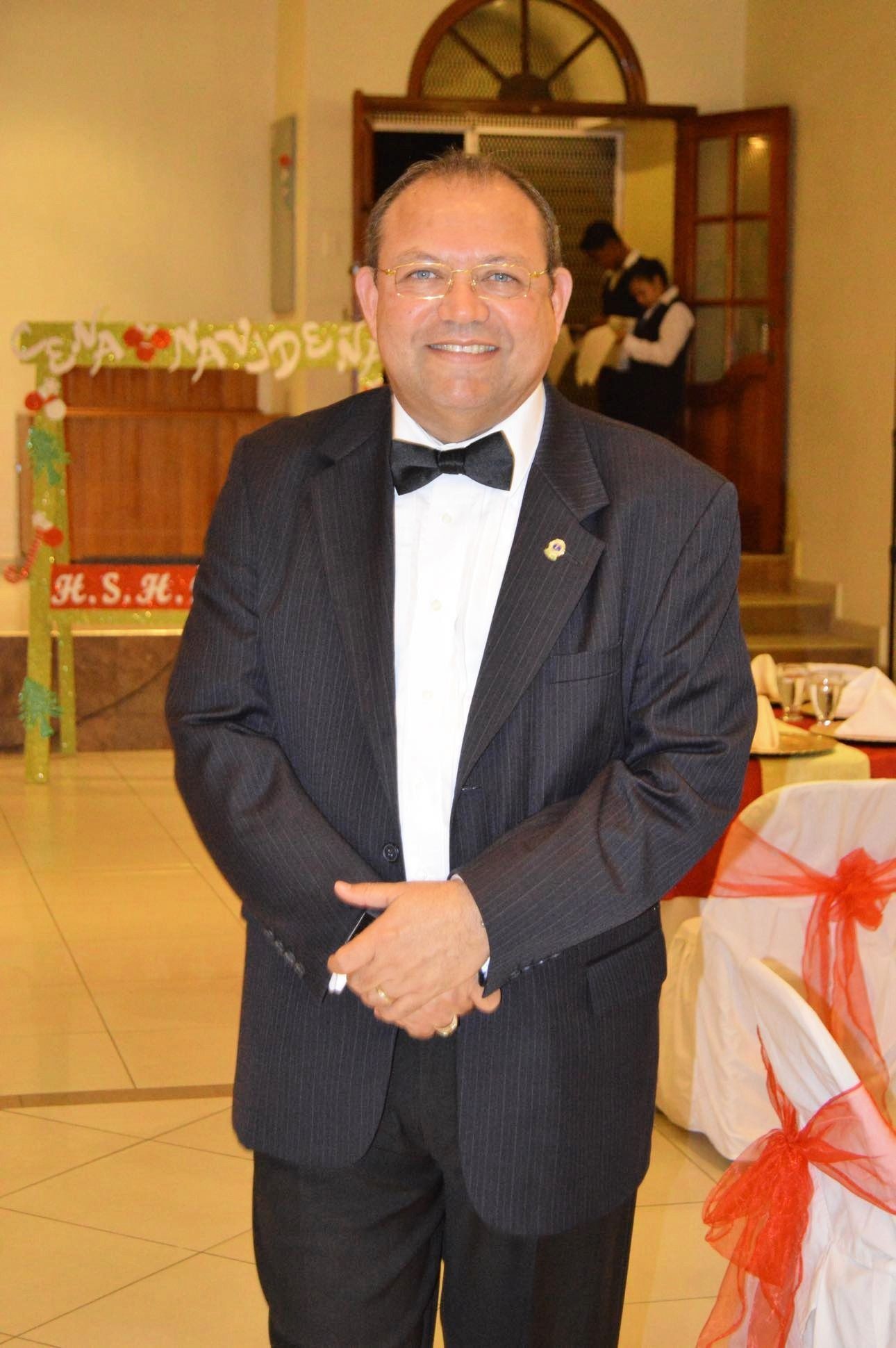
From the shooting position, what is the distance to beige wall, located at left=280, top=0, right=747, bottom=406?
897 cm

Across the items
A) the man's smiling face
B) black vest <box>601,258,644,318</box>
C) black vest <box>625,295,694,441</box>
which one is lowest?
the man's smiling face

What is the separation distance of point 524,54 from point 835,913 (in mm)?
7721

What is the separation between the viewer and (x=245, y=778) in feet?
5.06

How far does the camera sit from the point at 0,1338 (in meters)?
2.56

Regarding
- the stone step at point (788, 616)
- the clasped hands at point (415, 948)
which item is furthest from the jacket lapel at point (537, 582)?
the stone step at point (788, 616)

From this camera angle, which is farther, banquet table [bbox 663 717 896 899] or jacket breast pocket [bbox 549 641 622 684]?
banquet table [bbox 663 717 896 899]

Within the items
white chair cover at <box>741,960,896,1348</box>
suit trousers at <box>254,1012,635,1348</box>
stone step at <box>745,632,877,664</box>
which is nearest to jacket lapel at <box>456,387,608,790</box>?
suit trousers at <box>254,1012,635,1348</box>

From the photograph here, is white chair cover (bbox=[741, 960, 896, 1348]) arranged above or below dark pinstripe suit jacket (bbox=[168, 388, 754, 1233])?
below

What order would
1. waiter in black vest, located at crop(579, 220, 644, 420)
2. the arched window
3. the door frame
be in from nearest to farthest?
waiter in black vest, located at crop(579, 220, 644, 420)
the door frame
the arched window

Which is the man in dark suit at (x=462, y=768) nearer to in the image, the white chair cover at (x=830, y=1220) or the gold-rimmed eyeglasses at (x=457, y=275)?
the gold-rimmed eyeglasses at (x=457, y=275)

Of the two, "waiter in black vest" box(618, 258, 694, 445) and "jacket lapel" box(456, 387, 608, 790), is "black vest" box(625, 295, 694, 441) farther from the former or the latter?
"jacket lapel" box(456, 387, 608, 790)

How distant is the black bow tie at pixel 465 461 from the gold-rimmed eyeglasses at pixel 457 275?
14cm

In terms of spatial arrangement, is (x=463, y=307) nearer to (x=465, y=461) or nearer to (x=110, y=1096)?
(x=465, y=461)

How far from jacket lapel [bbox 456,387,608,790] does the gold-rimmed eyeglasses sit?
0.54ft
